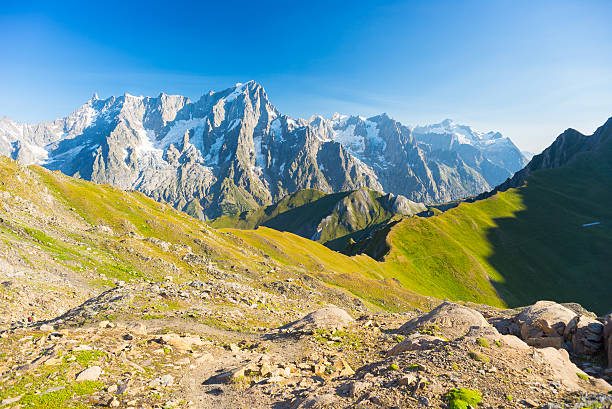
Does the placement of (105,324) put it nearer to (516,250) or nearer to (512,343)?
(512,343)

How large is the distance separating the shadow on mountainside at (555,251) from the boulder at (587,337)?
110655mm

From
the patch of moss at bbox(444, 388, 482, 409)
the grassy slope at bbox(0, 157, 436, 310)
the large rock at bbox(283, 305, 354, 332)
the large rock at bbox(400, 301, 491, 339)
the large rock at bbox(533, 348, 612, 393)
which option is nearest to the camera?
the patch of moss at bbox(444, 388, 482, 409)

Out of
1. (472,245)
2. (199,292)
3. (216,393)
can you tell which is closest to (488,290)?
(472,245)

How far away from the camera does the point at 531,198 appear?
622 ft

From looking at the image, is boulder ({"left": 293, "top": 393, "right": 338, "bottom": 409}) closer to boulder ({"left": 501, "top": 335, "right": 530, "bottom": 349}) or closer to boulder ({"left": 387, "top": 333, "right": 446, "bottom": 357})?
boulder ({"left": 387, "top": 333, "right": 446, "bottom": 357})

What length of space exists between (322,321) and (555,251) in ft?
550

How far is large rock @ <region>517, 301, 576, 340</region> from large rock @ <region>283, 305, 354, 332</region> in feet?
57.4

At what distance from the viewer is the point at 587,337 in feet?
77.1

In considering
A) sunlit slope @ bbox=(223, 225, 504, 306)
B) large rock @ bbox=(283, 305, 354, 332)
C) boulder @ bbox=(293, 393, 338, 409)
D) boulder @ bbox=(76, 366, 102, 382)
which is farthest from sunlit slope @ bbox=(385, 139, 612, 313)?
boulder @ bbox=(76, 366, 102, 382)

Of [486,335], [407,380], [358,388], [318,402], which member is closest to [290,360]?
[318,402]

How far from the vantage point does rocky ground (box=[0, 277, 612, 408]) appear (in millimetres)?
14352

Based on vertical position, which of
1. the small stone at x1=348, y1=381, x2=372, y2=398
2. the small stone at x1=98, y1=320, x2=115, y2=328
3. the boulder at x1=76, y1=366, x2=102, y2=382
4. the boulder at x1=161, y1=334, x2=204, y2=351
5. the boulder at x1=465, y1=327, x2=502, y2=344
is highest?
the boulder at x1=465, y1=327, x2=502, y2=344

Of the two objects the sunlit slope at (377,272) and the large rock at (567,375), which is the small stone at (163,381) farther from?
the sunlit slope at (377,272)

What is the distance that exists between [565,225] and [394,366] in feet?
668
